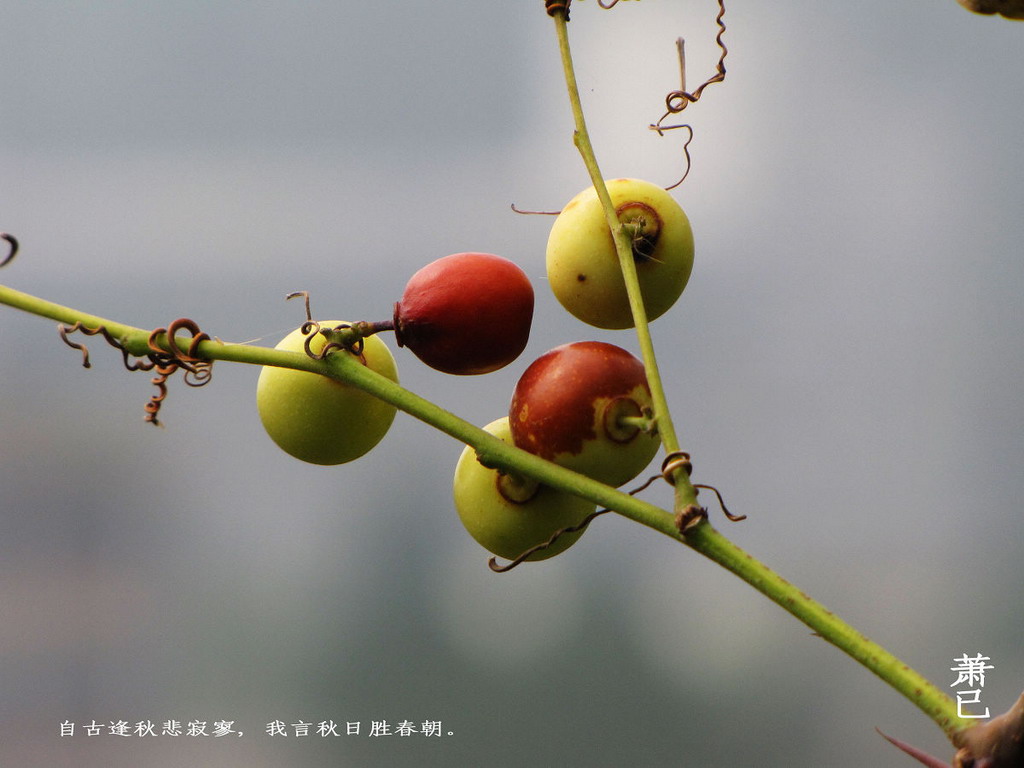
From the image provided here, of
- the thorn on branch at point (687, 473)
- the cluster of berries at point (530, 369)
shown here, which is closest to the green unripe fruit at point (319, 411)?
the cluster of berries at point (530, 369)

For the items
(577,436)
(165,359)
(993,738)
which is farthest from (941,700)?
(165,359)

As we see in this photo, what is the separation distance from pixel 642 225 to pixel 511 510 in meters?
0.10

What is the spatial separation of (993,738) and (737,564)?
63 mm

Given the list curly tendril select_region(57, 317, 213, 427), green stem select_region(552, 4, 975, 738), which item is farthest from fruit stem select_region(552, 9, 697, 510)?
curly tendril select_region(57, 317, 213, 427)

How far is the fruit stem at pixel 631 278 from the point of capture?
238 mm

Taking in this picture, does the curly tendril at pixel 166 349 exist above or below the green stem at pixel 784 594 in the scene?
above

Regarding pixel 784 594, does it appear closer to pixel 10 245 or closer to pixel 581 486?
pixel 581 486

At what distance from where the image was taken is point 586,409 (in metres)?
0.28

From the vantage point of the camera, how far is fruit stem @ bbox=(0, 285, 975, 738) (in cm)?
21

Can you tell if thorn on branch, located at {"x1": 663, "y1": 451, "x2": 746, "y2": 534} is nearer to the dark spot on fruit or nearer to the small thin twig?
the dark spot on fruit

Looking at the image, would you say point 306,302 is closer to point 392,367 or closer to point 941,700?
point 392,367

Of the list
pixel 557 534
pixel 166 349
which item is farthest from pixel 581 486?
pixel 166 349

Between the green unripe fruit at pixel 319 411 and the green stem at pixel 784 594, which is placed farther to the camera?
the green unripe fruit at pixel 319 411

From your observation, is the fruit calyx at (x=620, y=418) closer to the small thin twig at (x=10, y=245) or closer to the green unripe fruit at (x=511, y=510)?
the green unripe fruit at (x=511, y=510)
